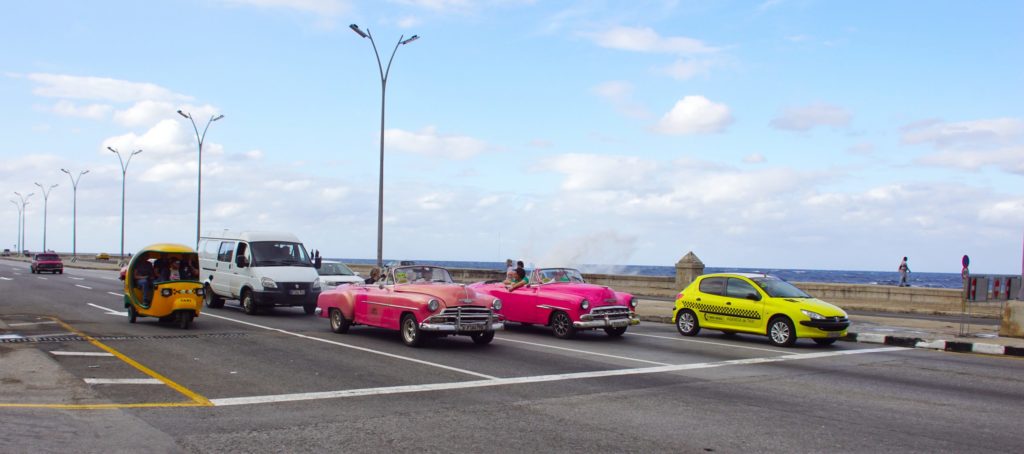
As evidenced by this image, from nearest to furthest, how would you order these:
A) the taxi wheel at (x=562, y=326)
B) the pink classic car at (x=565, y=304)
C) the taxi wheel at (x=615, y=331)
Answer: the pink classic car at (x=565, y=304) → the taxi wheel at (x=562, y=326) → the taxi wheel at (x=615, y=331)

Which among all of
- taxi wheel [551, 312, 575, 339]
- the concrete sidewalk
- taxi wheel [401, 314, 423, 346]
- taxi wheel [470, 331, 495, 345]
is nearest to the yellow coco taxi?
the concrete sidewalk

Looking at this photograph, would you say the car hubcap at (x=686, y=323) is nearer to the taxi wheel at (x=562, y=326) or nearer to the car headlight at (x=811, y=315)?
the car headlight at (x=811, y=315)

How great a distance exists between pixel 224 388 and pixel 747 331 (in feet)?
35.2

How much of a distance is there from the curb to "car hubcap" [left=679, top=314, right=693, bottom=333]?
133 inches

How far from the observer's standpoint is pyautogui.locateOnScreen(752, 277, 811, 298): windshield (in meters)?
16.2

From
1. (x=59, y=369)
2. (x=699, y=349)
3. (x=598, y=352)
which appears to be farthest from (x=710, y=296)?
(x=59, y=369)

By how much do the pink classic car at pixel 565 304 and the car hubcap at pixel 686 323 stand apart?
1165mm

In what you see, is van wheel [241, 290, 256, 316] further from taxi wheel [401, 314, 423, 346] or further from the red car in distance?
the red car in distance

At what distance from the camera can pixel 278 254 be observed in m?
21.6

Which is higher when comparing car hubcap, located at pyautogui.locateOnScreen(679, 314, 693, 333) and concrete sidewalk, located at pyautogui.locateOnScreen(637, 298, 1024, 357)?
car hubcap, located at pyautogui.locateOnScreen(679, 314, 693, 333)

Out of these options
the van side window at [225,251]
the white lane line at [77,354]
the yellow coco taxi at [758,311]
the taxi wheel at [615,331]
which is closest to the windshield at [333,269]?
the van side window at [225,251]

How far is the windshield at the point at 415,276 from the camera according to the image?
49.1ft

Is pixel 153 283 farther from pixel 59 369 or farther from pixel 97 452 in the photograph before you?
pixel 97 452

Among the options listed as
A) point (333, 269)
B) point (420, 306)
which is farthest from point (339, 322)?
point (333, 269)
